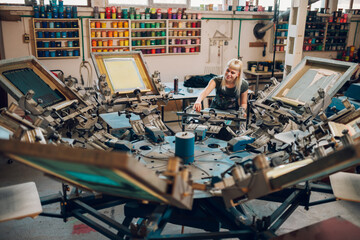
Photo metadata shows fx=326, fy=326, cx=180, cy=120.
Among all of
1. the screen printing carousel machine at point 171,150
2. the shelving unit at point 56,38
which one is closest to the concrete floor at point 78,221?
the screen printing carousel machine at point 171,150

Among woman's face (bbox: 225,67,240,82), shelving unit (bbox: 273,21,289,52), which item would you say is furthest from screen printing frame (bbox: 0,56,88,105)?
shelving unit (bbox: 273,21,289,52)

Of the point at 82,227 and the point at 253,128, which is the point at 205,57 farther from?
the point at 82,227

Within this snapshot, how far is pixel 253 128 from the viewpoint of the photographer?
2965 millimetres

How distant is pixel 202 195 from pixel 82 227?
1.59m

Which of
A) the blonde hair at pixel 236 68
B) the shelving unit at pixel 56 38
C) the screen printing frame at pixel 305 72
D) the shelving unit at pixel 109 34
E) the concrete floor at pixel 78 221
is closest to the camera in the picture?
the concrete floor at pixel 78 221

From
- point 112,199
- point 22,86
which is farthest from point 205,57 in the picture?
point 112,199

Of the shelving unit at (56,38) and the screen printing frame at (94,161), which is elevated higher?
the shelving unit at (56,38)

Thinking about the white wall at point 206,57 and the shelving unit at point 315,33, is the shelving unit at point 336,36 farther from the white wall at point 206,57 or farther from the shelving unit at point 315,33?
the white wall at point 206,57

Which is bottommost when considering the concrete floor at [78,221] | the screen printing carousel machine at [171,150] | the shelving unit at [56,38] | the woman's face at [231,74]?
the concrete floor at [78,221]

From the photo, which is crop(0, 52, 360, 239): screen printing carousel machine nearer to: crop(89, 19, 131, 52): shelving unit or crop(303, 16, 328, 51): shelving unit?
crop(89, 19, 131, 52): shelving unit

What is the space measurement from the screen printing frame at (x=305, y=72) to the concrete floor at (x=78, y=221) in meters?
1.13

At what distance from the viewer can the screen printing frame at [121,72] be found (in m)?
3.68

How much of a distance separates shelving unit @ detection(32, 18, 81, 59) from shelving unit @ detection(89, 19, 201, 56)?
0.32 meters

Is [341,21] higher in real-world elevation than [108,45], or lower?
higher
